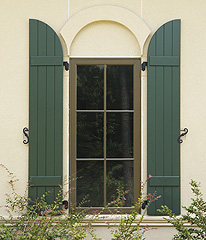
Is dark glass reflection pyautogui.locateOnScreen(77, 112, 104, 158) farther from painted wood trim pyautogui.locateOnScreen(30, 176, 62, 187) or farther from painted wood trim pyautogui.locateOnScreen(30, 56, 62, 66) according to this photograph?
painted wood trim pyautogui.locateOnScreen(30, 56, 62, 66)

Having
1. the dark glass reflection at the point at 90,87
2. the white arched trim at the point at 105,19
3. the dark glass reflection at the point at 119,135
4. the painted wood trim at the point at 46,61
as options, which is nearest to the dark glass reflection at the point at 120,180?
the dark glass reflection at the point at 119,135

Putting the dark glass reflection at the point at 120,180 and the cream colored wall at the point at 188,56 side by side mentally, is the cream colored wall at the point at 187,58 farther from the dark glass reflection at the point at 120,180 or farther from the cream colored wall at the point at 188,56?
the dark glass reflection at the point at 120,180

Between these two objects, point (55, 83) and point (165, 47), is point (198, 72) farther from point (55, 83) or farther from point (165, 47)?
point (55, 83)

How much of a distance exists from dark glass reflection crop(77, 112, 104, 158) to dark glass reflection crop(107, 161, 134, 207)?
8.3 inches

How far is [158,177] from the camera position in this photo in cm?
338

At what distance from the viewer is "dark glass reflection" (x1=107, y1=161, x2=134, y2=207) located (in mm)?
3482

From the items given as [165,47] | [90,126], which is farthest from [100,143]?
[165,47]

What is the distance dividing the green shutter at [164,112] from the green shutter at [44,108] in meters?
1.03

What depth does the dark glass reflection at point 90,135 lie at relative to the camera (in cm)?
351

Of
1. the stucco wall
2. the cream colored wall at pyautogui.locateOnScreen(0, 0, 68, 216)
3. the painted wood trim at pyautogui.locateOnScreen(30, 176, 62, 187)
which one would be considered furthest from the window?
the cream colored wall at pyautogui.locateOnScreen(0, 0, 68, 216)

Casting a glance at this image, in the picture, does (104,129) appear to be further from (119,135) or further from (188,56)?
(188,56)

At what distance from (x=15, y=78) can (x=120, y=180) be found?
1.69m

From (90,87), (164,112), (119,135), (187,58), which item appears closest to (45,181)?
(119,135)

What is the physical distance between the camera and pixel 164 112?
340 cm
